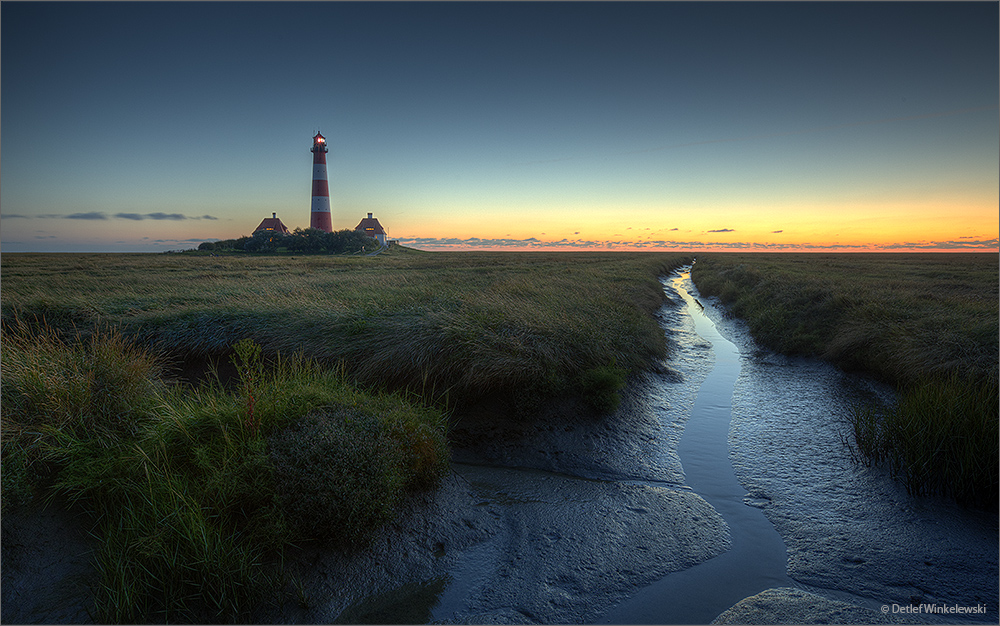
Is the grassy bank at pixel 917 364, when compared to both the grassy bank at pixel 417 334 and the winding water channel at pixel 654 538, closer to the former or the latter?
the winding water channel at pixel 654 538

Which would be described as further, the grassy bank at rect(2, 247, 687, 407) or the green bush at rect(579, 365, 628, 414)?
the green bush at rect(579, 365, 628, 414)

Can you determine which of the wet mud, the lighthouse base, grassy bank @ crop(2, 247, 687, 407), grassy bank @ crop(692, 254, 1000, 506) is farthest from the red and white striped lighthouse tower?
the wet mud

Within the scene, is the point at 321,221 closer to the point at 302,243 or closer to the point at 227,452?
the point at 302,243

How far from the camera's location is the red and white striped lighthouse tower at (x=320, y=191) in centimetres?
7288

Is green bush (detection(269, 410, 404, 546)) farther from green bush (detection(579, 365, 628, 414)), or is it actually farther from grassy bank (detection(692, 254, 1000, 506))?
grassy bank (detection(692, 254, 1000, 506))

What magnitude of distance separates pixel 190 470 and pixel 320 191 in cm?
7985

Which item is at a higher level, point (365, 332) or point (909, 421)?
point (365, 332)

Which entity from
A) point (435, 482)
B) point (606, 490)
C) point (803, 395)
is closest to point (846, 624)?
point (606, 490)

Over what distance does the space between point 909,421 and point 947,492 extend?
3.40ft

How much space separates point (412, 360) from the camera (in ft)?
29.7

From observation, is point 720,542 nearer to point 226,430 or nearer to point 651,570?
point 651,570

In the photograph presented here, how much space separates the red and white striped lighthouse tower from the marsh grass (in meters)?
75.5

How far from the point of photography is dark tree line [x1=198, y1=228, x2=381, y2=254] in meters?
70.1

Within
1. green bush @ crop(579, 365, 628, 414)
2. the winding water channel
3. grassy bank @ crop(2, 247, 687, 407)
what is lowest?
A: the winding water channel
